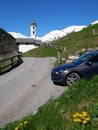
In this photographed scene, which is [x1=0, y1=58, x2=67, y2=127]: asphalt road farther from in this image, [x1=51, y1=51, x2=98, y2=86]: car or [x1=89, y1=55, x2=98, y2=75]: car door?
[x1=89, y1=55, x2=98, y2=75]: car door

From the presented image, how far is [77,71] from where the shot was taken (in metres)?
12.4

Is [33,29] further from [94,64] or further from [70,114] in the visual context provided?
[70,114]

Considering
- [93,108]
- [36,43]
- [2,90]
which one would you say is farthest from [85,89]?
[36,43]

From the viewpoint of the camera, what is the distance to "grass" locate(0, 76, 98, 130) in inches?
243

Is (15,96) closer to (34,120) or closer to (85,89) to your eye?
(85,89)

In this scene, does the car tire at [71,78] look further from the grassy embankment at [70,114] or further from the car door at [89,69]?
the grassy embankment at [70,114]

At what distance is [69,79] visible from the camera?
1255cm

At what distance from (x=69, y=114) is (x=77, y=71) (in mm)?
5421

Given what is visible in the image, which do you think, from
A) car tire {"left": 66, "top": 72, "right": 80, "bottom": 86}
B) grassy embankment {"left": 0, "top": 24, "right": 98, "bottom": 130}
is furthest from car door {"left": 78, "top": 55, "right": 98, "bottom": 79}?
grassy embankment {"left": 0, "top": 24, "right": 98, "bottom": 130}

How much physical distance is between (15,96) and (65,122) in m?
4.95

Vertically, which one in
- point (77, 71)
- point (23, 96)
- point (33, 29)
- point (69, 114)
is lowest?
point (23, 96)

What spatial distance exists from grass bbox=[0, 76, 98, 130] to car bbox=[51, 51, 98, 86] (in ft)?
10.6

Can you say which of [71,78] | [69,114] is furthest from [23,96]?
[69,114]

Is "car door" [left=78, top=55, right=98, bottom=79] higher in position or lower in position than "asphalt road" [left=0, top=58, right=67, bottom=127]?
higher
